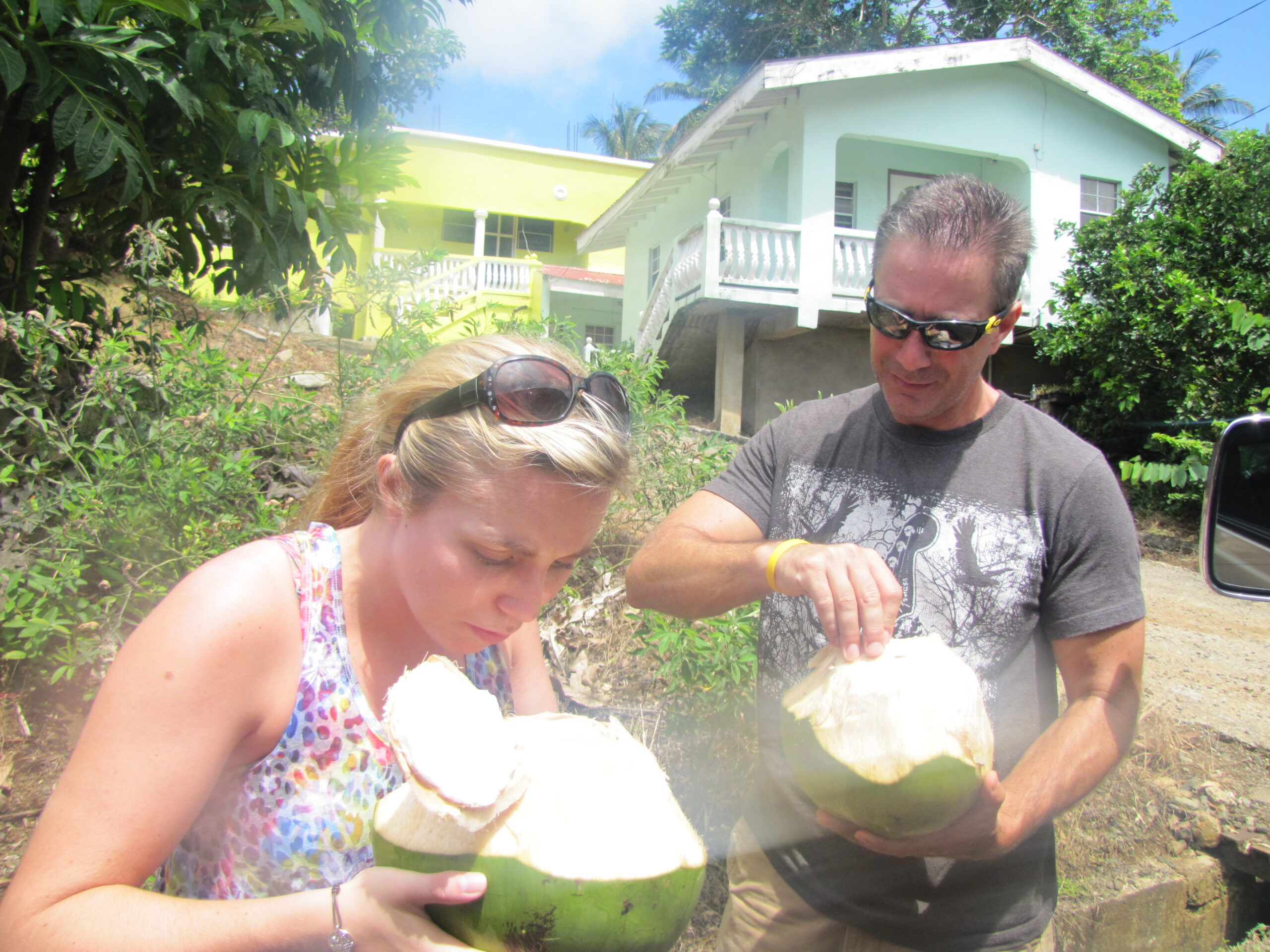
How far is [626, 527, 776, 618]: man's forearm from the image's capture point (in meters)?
1.51

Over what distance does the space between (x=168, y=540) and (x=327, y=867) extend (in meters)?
1.76

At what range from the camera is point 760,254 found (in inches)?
387

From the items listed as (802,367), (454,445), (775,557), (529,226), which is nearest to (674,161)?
(802,367)

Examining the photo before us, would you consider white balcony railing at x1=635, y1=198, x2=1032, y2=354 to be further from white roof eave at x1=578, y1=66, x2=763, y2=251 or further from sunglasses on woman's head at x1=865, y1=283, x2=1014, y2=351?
sunglasses on woman's head at x1=865, y1=283, x2=1014, y2=351

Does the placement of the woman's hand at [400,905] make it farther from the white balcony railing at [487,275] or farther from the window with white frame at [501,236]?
the window with white frame at [501,236]

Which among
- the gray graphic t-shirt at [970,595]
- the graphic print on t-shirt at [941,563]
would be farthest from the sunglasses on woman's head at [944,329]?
the graphic print on t-shirt at [941,563]

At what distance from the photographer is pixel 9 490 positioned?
101 inches

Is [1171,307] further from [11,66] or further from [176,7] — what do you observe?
[11,66]

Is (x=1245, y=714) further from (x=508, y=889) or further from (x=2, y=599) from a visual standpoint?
(x=2, y=599)

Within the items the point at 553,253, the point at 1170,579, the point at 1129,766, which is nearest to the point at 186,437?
the point at 1129,766

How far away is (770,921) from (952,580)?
79cm

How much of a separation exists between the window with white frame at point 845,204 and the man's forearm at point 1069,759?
1096cm

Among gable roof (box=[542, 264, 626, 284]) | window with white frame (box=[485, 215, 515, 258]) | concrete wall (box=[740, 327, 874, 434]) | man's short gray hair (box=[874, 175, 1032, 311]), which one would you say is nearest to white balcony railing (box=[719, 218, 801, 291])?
concrete wall (box=[740, 327, 874, 434])

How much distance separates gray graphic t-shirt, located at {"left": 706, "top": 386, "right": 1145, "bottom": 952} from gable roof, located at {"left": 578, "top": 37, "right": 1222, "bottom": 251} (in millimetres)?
8866
